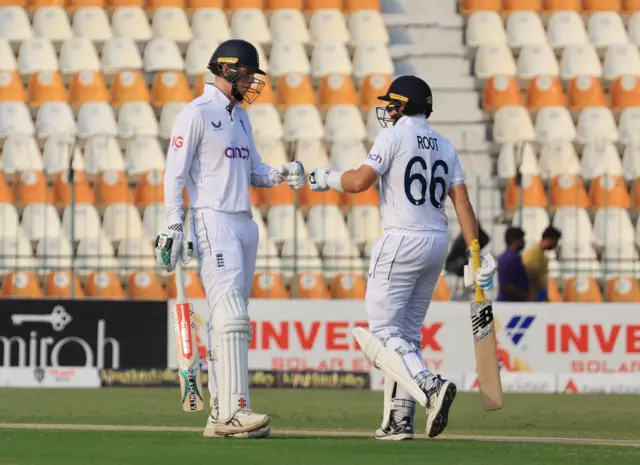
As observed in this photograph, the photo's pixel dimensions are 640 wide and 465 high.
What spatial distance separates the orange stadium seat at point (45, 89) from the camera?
19.4 metres

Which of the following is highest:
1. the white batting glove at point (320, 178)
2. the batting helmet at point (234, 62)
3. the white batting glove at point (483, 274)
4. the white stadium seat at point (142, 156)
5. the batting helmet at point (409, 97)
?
the white stadium seat at point (142, 156)

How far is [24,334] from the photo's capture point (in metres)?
15.2

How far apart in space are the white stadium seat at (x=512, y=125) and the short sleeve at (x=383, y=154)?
12.1 m

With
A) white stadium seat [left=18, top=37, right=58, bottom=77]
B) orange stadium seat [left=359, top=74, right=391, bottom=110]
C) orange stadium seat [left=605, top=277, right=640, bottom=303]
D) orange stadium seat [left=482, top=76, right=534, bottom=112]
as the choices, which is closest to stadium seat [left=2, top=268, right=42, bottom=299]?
white stadium seat [left=18, top=37, right=58, bottom=77]

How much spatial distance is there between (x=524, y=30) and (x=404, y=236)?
14061mm

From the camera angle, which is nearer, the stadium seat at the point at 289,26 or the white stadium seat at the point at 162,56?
the white stadium seat at the point at 162,56

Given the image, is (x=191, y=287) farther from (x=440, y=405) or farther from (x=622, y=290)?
(x=440, y=405)

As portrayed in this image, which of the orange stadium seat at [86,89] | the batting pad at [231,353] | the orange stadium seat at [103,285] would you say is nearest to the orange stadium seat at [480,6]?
the orange stadium seat at [86,89]

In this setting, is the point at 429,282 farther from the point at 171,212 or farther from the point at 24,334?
the point at 24,334

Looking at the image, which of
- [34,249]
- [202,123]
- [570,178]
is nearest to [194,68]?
[34,249]

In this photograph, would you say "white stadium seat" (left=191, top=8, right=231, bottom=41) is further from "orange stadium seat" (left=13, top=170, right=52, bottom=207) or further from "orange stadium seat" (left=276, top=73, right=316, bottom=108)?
"orange stadium seat" (left=13, top=170, right=52, bottom=207)

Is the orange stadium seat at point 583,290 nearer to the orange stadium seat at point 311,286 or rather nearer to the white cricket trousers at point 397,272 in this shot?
the orange stadium seat at point 311,286

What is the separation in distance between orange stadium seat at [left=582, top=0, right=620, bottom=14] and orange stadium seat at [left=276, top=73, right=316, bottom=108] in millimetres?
4737

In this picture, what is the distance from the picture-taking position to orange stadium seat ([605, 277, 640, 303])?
55.7 feet
